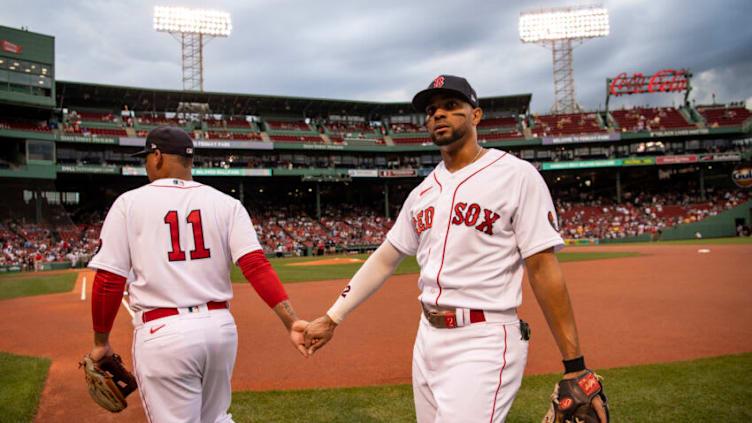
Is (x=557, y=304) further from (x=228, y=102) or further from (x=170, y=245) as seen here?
(x=228, y=102)

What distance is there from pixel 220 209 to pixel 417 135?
152ft

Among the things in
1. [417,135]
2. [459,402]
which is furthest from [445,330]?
[417,135]

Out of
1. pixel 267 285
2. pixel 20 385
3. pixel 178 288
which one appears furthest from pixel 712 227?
pixel 178 288

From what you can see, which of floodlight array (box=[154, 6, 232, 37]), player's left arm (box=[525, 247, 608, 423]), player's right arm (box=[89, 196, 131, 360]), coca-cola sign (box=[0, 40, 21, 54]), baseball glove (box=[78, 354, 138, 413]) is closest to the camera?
player's left arm (box=[525, 247, 608, 423])

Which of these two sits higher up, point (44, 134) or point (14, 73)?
point (14, 73)

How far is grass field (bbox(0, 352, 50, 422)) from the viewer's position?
4.80 m

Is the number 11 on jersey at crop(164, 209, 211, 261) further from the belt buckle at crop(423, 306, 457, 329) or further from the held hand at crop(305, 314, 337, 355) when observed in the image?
the belt buckle at crop(423, 306, 457, 329)

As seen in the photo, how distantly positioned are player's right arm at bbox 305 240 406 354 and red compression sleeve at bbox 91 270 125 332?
1038 millimetres

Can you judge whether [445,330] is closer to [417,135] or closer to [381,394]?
[381,394]

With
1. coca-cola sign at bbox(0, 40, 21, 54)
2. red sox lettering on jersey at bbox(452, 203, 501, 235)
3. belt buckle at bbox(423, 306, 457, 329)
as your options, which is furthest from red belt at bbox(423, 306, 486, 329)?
coca-cola sign at bbox(0, 40, 21, 54)

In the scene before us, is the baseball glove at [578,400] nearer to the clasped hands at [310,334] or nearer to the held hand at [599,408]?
the held hand at [599,408]

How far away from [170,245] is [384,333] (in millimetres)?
5980

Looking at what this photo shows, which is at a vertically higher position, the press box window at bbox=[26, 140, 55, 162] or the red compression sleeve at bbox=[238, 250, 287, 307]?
the press box window at bbox=[26, 140, 55, 162]

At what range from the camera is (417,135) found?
48062 mm
